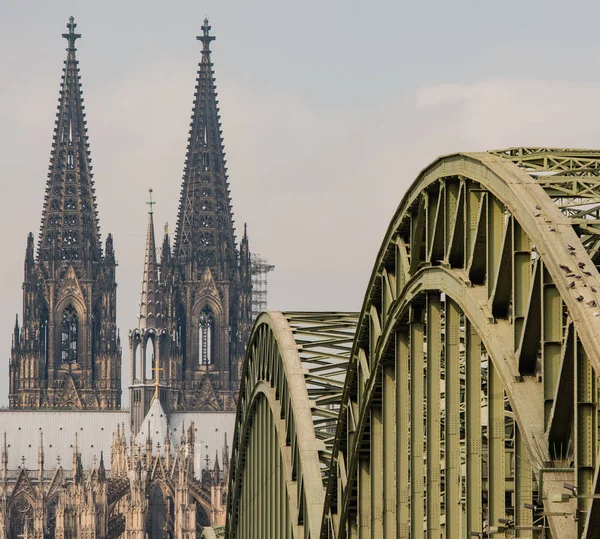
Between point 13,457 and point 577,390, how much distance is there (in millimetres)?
135022

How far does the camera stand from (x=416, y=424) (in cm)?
2103

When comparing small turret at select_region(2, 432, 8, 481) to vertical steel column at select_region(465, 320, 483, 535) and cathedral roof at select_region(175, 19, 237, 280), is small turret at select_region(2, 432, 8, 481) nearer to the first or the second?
cathedral roof at select_region(175, 19, 237, 280)

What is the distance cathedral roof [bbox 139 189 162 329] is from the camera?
146 meters

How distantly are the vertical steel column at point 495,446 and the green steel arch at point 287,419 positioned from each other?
11192mm

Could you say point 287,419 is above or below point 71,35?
below

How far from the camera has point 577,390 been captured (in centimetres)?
1498

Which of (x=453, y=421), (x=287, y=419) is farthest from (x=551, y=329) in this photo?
(x=287, y=419)

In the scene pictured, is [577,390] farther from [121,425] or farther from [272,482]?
[121,425]

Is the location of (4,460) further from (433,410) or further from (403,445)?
(433,410)

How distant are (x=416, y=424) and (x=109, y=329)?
128 meters

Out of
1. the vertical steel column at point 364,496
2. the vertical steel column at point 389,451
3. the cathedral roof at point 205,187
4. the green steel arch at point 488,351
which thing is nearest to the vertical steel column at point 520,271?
the green steel arch at point 488,351

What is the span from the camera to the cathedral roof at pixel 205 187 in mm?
152375

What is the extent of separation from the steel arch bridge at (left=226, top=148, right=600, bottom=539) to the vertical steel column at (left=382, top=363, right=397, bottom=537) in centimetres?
2

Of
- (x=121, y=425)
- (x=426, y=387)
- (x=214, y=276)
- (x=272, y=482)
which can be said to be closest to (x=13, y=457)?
(x=121, y=425)
